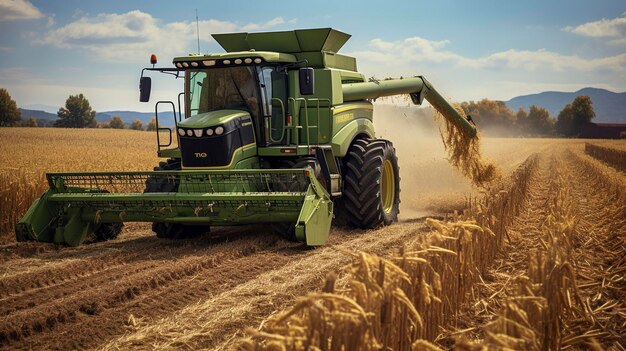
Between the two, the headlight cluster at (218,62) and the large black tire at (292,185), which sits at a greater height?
the headlight cluster at (218,62)

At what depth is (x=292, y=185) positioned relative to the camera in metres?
8.10

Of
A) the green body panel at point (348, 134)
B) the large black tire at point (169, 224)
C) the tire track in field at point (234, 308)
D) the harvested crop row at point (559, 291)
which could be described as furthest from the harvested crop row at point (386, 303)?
the large black tire at point (169, 224)

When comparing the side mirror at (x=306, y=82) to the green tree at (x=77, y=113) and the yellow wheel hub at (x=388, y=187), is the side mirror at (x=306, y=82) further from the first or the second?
the green tree at (x=77, y=113)

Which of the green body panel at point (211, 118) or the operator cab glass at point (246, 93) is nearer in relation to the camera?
the green body panel at point (211, 118)

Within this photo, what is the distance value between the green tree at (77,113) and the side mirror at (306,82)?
90516mm

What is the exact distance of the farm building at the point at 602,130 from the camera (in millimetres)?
84688

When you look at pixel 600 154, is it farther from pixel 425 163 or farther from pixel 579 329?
pixel 579 329

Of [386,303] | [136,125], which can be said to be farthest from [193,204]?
[136,125]

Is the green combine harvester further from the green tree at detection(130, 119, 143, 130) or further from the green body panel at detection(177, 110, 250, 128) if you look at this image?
the green tree at detection(130, 119, 143, 130)

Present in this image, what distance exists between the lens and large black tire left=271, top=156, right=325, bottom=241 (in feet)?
26.7

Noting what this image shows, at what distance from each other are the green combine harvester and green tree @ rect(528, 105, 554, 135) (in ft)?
361

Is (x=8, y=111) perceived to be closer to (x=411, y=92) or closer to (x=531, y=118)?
(x=411, y=92)

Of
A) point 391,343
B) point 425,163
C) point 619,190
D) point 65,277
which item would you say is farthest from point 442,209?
point 391,343

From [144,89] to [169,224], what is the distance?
1939mm
